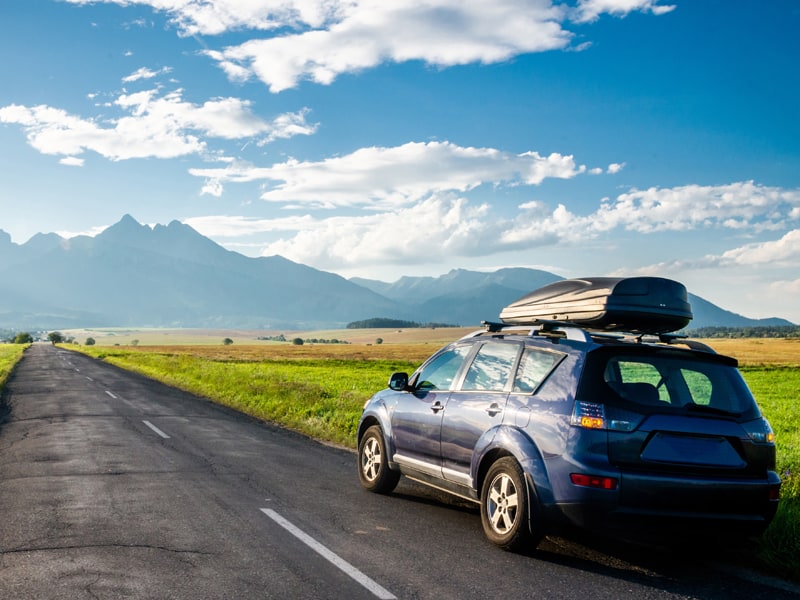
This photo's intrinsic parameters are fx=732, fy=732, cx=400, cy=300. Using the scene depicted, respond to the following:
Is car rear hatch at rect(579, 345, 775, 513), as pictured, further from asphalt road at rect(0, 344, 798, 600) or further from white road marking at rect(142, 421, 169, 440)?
white road marking at rect(142, 421, 169, 440)

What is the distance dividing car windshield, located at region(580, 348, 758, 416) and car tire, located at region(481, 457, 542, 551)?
92 cm

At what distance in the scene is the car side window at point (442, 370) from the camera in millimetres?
7484

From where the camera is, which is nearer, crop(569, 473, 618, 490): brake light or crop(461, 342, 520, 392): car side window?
crop(569, 473, 618, 490): brake light

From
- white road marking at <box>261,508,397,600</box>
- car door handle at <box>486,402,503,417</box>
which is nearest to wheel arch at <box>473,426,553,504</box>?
car door handle at <box>486,402,503,417</box>

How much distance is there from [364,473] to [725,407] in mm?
4326

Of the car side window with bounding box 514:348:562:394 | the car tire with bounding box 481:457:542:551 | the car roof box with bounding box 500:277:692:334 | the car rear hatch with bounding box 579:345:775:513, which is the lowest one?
the car tire with bounding box 481:457:542:551

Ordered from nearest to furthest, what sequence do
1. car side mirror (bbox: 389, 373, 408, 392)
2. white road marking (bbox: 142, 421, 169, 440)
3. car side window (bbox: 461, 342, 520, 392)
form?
1. car side window (bbox: 461, 342, 520, 392)
2. car side mirror (bbox: 389, 373, 408, 392)
3. white road marking (bbox: 142, 421, 169, 440)

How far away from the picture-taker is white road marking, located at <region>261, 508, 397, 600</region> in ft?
16.3

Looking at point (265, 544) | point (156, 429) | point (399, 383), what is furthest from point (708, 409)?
point (156, 429)

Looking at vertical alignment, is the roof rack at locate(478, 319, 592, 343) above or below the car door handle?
above

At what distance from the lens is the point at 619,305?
6.24 m

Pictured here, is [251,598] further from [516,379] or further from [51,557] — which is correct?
[516,379]

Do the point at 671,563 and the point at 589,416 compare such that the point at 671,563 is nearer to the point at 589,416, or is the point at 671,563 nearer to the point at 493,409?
the point at 589,416

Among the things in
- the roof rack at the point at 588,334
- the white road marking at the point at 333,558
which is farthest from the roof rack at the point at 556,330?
the white road marking at the point at 333,558
